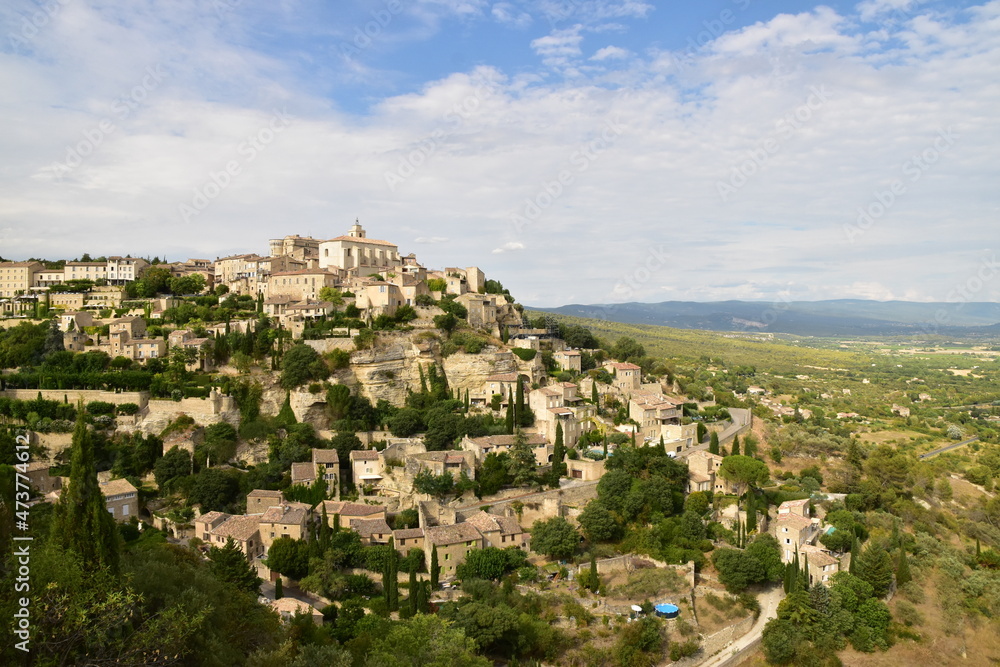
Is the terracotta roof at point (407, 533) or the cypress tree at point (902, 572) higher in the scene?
the terracotta roof at point (407, 533)

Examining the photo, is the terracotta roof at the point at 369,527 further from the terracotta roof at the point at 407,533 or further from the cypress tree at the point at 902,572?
the cypress tree at the point at 902,572

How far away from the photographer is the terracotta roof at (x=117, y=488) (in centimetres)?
3143

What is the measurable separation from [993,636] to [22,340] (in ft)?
186

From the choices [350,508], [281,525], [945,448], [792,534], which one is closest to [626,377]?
[792,534]

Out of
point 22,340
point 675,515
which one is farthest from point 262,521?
point 22,340

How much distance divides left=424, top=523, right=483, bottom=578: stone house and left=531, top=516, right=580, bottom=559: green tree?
2692 millimetres

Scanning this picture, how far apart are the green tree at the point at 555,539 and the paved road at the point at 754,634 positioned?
7076mm

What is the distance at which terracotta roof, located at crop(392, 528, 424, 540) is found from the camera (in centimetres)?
2931

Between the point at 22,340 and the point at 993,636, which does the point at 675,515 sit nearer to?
the point at 993,636

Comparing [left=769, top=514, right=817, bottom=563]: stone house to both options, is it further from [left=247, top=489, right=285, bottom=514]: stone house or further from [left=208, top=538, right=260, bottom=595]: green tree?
[left=247, top=489, right=285, bottom=514]: stone house

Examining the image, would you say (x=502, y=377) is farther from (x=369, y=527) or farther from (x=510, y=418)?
(x=369, y=527)

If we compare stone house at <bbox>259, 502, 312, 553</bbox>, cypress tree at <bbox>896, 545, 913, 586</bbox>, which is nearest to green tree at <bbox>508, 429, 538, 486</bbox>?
stone house at <bbox>259, 502, 312, 553</bbox>

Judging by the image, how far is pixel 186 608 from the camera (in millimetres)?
13477

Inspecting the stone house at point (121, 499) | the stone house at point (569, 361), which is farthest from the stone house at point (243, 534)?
the stone house at point (569, 361)
